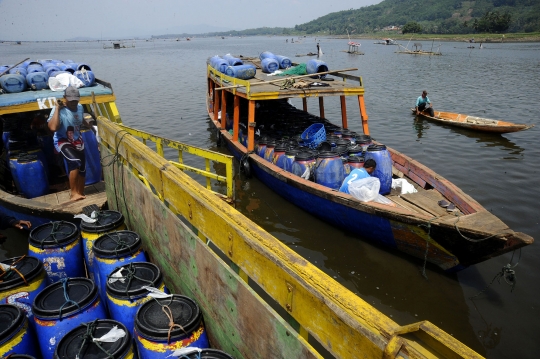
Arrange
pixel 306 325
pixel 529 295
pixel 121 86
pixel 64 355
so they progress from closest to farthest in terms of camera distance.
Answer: pixel 306 325, pixel 64 355, pixel 529 295, pixel 121 86

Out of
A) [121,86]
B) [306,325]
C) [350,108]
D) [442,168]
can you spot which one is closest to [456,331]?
[306,325]

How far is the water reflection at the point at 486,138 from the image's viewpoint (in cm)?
1198

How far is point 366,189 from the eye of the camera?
5828 millimetres

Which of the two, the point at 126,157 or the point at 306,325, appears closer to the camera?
the point at 306,325

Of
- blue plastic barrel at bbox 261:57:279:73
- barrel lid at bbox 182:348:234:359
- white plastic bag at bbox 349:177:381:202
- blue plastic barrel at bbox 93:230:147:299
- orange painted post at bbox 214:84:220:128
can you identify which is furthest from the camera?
orange painted post at bbox 214:84:220:128

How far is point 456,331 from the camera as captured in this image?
15.6 ft

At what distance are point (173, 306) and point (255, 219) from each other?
502cm

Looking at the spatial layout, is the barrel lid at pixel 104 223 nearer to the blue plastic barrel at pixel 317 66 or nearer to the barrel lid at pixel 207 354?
the barrel lid at pixel 207 354

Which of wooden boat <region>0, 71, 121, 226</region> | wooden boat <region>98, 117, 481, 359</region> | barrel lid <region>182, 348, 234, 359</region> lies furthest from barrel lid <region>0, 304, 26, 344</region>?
wooden boat <region>0, 71, 121, 226</region>

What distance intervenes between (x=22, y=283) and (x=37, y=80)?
4.88 metres

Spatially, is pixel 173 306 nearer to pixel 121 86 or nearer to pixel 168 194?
pixel 168 194

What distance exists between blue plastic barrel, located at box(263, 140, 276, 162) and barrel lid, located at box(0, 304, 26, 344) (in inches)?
235

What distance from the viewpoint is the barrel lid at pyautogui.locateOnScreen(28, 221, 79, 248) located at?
387 cm

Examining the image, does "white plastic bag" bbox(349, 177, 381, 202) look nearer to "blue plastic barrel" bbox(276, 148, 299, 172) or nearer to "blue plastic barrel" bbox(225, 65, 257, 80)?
"blue plastic barrel" bbox(276, 148, 299, 172)
